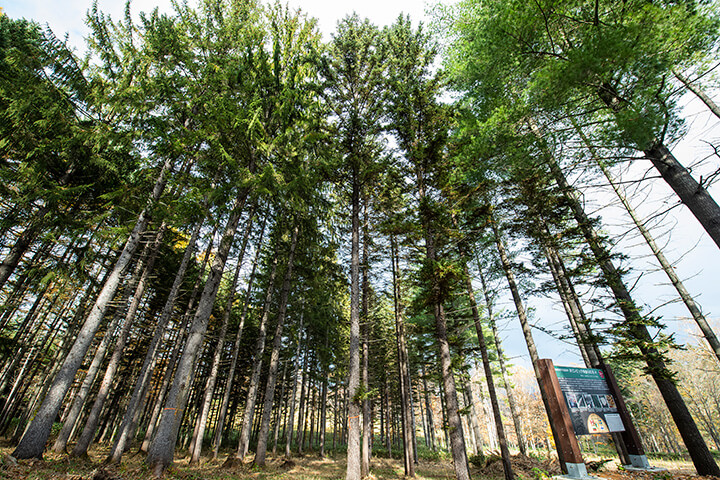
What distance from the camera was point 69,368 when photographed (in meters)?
7.43

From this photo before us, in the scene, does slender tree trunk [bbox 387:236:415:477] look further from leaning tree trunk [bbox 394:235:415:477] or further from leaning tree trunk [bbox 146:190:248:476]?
leaning tree trunk [bbox 146:190:248:476]

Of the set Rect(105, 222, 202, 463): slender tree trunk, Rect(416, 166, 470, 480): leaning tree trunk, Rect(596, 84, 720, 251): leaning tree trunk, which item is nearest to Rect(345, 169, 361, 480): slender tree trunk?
Rect(416, 166, 470, 480): leaning tree trunk

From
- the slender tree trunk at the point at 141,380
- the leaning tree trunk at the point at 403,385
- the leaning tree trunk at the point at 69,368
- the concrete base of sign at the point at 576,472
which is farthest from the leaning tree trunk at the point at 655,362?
the slender tree trunk at the point at 141,380

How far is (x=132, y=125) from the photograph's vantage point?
907 cm

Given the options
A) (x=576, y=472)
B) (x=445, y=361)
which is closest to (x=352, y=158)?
(x=445, y=361)

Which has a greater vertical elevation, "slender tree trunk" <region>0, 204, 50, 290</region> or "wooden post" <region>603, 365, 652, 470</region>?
"slender tree trunk" <region>0, 204, 50, 290</region>

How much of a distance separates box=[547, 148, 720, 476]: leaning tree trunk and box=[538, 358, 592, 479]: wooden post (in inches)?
110

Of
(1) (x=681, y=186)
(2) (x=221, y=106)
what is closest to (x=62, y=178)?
(2) (x=221, y=106)

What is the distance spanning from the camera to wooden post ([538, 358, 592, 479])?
225 inches

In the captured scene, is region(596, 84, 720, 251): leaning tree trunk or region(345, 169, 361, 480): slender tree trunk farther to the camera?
region(345, 169, 361, 480): slender tree trunk

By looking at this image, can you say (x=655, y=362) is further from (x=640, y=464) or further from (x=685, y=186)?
(x=685, y=186)

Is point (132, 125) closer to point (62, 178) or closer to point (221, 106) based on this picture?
point (62, 178)

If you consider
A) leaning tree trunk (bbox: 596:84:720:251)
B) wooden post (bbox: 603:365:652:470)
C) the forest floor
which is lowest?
the forest floor

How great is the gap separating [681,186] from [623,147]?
1.36 meters
